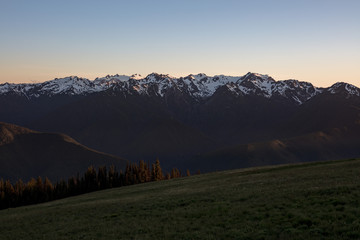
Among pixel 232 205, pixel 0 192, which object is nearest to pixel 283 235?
pixel 232 205

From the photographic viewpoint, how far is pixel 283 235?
22.8 metres

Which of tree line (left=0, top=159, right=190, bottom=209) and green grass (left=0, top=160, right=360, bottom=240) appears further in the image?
tree line (left=0, top=159, right=190, bottom=209)

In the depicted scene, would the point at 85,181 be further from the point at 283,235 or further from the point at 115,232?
the point at 283,235

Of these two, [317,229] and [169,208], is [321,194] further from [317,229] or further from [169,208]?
[169,208]

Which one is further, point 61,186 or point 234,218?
point 61,186

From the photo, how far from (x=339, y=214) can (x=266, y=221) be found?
5.29 m

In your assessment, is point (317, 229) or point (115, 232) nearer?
point (317, 229)

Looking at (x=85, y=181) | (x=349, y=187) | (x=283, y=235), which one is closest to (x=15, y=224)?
(x=283, y=235)

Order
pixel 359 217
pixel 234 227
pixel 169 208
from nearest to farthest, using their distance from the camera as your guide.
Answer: pixel 359 217 < pixel 234 227 < pixel 169 208

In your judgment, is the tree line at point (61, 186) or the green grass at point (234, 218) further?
the tree line at point (61, 186)

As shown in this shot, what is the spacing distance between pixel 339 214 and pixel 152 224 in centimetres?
1542

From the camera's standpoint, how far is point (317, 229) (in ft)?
75.7

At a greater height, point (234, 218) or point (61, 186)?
point (61, 186)

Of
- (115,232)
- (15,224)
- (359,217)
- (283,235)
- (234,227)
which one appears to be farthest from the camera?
(15,224)
